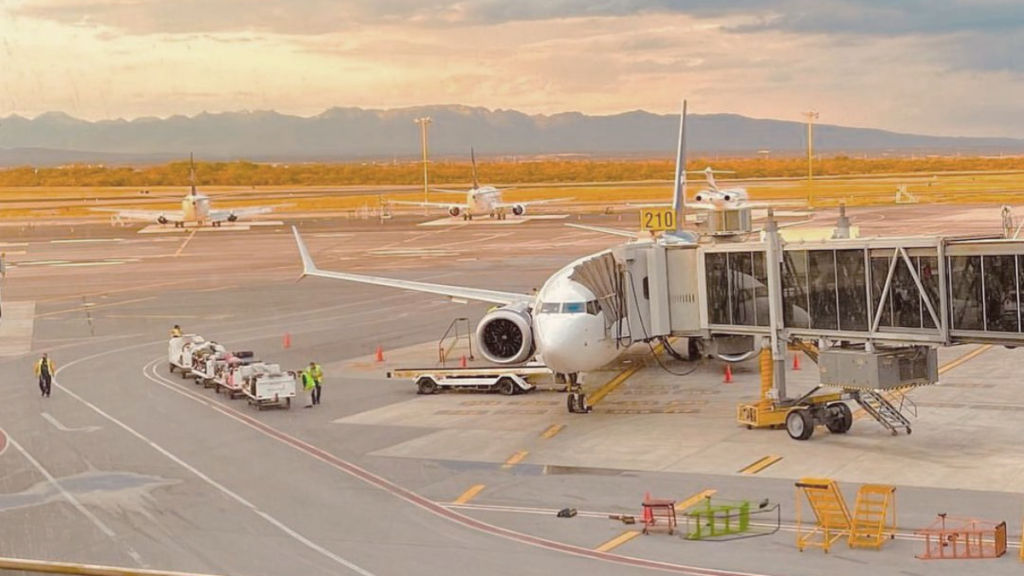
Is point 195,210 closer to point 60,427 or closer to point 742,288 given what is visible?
point 60,427

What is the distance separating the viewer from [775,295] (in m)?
37.9

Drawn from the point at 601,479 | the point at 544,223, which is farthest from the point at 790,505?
the point at 544,223

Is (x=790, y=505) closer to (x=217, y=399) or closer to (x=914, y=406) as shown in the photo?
(x=914, y=406)

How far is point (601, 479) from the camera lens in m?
32.5

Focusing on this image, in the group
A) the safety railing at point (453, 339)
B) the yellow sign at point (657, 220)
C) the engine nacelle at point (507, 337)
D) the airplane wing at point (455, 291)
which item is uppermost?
the yellow sign at point (657, 220)

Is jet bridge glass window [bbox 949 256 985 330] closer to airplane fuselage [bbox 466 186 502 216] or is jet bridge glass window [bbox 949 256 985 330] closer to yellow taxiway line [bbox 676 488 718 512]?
yellow taxiway line [bbox 676 488 718 512]

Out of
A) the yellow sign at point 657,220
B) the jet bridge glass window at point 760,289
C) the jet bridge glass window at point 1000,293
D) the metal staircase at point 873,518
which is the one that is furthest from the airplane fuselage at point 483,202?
the metal staircase at point 873,518

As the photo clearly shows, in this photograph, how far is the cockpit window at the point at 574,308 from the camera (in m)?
40.4

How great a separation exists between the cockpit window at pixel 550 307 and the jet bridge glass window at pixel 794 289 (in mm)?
6996

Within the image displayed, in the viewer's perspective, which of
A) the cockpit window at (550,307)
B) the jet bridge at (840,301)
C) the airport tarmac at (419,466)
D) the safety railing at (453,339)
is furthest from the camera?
the safety railing at (453,339)

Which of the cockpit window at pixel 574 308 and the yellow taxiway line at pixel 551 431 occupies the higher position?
the cockpit window at pixel 574 308

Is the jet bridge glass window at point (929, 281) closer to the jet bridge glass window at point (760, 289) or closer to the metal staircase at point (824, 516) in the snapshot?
the jet bridge glass window at point (760, 289)

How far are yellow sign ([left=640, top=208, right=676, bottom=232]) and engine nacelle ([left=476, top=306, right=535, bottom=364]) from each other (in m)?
6.65

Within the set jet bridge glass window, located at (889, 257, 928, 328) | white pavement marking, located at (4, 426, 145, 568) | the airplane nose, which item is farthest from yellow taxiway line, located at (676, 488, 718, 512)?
white pavement marking, located at (4, 426, 145, 568)
